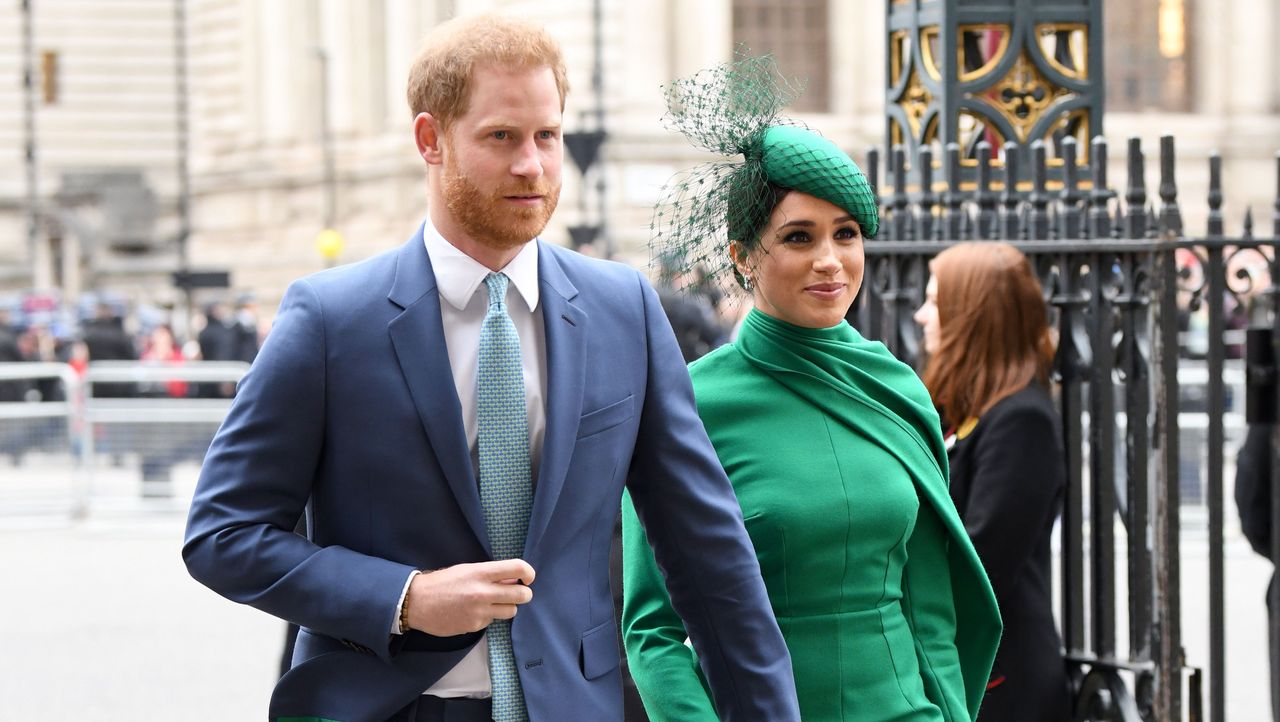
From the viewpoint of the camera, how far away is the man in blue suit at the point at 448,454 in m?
2.71

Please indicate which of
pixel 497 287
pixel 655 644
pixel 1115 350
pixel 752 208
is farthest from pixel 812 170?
pixel 1115 350

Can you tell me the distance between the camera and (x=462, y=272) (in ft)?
9.31

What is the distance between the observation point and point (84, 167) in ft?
175

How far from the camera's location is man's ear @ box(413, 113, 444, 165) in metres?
2.82

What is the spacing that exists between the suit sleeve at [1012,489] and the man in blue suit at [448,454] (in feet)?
6.60

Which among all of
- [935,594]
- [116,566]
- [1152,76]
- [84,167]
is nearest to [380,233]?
[1152,76]

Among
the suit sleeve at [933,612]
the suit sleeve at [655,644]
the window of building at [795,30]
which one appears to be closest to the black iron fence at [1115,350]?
the suit sleeve at [933,612]

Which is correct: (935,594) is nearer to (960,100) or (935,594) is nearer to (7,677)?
(960,100)

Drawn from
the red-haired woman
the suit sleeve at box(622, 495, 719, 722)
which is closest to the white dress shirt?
the suit sleeve at box(622, 495, 719, 722)

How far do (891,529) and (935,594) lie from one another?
7.9 inches

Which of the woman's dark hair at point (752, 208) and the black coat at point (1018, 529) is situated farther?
the black coat at point (1018, 529)

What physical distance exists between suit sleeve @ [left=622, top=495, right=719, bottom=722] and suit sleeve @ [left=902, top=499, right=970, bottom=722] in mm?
435

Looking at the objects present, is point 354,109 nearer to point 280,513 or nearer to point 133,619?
point 133,619

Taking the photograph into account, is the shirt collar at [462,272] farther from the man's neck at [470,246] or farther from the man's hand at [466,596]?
the man's hand at [466,596]
